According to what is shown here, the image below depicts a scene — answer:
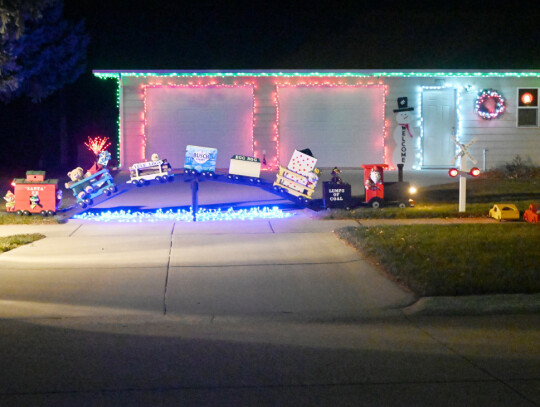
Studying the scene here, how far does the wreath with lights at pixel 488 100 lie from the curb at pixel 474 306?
1374 centimetres

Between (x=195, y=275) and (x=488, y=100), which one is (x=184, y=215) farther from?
(x=488, y=100)

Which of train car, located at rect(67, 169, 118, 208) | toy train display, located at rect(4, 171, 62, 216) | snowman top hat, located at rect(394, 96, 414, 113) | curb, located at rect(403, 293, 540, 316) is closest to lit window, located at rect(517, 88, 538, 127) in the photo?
snowman top hat, located at rect(394, 96, 414, 113)

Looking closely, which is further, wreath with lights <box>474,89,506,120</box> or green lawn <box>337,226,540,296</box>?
wreath with lights <box>474,89,506,120</box>

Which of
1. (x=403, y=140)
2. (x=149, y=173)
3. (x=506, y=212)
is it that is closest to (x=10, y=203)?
(x=149, y=173)

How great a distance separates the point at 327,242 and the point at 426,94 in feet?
36.3

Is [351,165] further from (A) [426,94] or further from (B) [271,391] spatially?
(B) [271,391]

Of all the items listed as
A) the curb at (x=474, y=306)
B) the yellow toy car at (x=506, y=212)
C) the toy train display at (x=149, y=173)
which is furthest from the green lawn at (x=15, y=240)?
the yellow toy car at (x=506, y=212)

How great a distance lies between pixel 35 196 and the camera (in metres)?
14.7

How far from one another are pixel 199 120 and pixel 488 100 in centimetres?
874

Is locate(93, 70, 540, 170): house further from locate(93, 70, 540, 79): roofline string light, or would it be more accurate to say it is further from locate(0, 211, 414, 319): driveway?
locate(0, 211, 414, 319): driveway

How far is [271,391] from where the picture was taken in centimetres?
619

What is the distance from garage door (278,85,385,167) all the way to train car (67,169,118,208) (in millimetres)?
7526

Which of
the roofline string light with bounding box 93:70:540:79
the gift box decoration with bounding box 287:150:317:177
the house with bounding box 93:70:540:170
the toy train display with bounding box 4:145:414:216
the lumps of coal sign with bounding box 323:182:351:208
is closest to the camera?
the toy train display with bounding box 4:145:414:216

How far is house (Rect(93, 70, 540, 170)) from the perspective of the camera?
2142 centimetres
